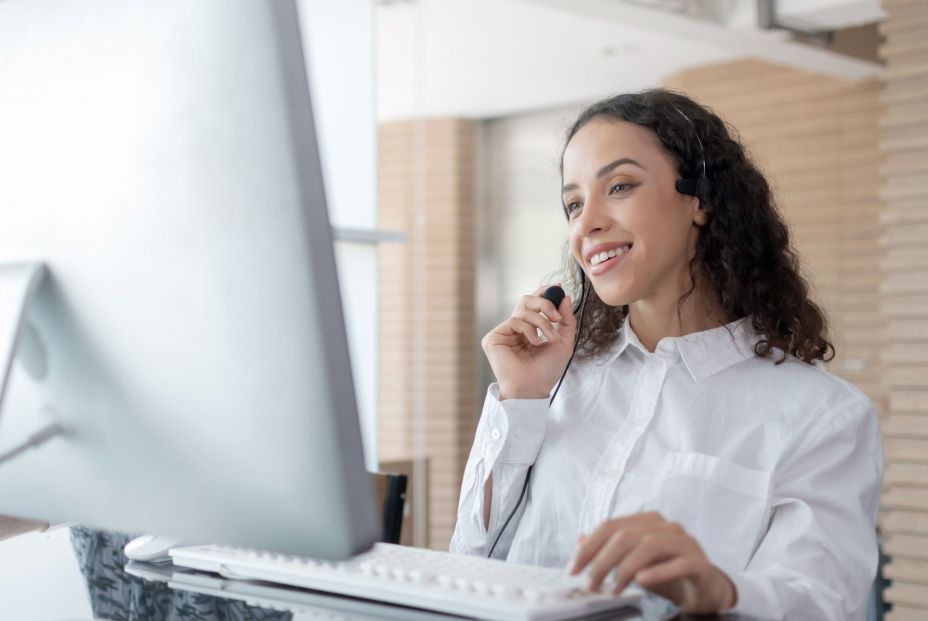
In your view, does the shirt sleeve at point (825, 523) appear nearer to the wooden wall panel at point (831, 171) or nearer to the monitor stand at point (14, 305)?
the monitor stand at point (14, 305)

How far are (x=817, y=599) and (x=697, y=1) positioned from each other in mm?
4328

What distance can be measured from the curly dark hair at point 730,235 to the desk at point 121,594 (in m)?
0.76

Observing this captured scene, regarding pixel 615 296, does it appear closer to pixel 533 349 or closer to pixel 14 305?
pixel 533 349

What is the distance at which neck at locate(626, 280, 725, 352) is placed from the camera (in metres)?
1.64

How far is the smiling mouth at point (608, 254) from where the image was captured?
1574 mm

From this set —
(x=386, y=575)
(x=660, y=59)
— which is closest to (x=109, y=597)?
(x=386, y=575)

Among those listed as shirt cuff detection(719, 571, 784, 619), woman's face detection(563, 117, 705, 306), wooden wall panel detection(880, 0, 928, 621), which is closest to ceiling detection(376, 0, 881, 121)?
wooden wall panel detection(880, 0, 928, 621)

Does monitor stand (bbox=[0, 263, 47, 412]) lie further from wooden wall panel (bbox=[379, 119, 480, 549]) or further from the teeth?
wooden wall panel (bbox=[379, 119, 480, 549])

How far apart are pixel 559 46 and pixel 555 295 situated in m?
5.25

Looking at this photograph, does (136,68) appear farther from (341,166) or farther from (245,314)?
(341,166)

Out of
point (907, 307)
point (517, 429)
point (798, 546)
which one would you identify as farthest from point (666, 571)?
point (907, 307)

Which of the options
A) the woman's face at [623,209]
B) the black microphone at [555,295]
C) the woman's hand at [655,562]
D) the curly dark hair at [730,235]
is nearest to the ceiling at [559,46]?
the curly dark hair at [730,235]

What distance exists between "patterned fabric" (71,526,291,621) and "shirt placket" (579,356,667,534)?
0.58m

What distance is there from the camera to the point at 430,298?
28.3ft
